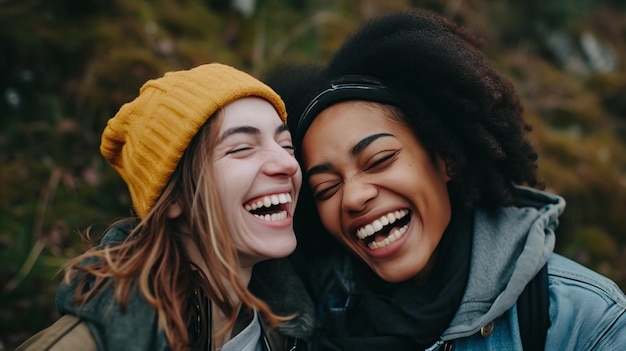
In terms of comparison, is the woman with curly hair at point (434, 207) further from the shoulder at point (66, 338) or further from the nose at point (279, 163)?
the shoulder at point (66, 338)

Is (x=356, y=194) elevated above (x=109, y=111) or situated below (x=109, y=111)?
above

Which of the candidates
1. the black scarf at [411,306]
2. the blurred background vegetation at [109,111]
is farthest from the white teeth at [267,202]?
the blurred background vegetation at [109,111]

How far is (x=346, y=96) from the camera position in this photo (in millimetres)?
2408

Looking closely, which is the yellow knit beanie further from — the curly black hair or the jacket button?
the jacket button

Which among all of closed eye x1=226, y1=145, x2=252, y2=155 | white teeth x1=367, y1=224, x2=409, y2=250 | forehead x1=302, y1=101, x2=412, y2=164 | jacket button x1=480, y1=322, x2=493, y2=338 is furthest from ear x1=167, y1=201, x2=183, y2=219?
jacket button x1=480, y1=322, x2=493, y2=338

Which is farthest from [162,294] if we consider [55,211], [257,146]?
[55,211]

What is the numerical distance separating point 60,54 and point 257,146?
3.31 meters

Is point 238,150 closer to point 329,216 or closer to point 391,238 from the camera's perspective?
point 329,216

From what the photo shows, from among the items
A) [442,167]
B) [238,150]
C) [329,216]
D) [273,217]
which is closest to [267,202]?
[273,217]

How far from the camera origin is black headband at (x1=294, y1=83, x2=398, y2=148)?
240 centimetres

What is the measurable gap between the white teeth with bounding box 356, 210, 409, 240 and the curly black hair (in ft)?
1.08

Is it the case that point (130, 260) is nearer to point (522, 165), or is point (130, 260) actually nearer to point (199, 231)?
point (199, 231)

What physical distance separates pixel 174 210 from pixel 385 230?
987 mm

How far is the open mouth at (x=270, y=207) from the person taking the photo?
221cm
